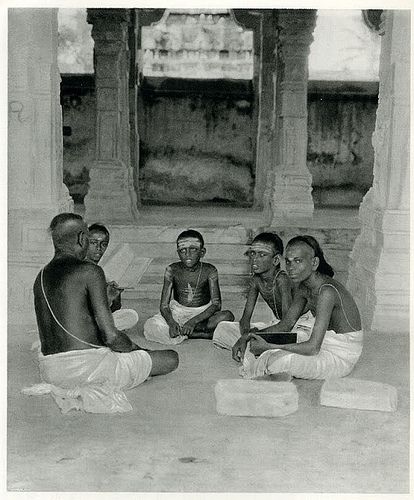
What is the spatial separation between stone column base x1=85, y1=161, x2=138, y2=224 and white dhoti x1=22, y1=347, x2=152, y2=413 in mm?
6037

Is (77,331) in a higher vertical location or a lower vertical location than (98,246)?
lower

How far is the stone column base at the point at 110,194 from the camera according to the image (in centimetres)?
1016

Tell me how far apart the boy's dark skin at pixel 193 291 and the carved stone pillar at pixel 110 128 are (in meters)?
4.39

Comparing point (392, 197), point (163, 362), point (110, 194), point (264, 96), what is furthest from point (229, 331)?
point (264, 96)

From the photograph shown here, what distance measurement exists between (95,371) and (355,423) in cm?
154

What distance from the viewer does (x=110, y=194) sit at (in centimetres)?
1021

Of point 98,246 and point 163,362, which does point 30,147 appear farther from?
point 163,362

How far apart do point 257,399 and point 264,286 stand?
1.48m

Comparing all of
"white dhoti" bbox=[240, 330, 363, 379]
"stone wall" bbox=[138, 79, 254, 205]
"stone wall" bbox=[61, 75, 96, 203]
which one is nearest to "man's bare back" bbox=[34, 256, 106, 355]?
"white dhoti" bbox=[240, 330, 363, 379]

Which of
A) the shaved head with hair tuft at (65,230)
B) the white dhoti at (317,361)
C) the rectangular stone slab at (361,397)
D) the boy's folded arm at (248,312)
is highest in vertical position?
the shaved head with hair tuft at (65,230)

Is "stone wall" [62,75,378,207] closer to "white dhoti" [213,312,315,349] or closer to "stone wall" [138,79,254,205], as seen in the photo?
"stone wall" [138,79,254,205]

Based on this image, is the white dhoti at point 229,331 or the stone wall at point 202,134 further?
the stone wall at point 202,134

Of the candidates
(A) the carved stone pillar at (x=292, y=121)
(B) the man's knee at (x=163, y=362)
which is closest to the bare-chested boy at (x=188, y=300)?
(B) the man's knee at (x=163, y=362)

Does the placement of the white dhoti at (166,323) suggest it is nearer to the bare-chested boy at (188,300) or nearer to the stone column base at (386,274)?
the bare-chested boy at (188,300)
